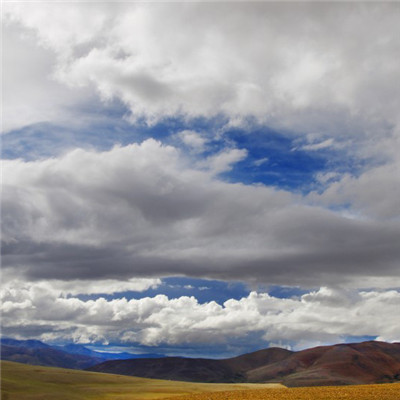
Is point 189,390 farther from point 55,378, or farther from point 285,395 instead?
point 285,395

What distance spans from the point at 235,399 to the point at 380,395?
24.4 m

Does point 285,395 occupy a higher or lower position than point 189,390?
higher

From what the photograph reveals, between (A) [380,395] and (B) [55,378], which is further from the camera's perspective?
(B) [55,378]

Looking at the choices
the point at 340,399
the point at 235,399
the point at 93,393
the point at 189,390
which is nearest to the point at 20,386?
the point at 93,393

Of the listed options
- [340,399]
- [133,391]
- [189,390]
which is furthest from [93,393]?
[340,399]

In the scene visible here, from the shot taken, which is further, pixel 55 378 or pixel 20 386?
pixel 55 378

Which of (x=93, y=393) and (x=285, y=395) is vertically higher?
(x=285, y=395)

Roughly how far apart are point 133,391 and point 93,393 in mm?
14790

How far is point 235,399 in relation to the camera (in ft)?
261

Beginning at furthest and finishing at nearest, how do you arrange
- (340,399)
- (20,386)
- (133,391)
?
(133,391), (20,386), (340,399)

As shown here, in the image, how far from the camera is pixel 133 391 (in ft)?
504

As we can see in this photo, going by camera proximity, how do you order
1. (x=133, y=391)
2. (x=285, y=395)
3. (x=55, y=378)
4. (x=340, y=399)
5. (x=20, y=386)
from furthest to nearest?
(x=55, y=378), (x=133, y=391), (x=20, y=386), (x=285, y=395), (x=340, y=399)

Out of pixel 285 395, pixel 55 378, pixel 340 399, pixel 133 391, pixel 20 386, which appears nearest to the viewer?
pixel 340 399

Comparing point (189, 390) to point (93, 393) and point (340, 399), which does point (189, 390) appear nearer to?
point (93, 393)
